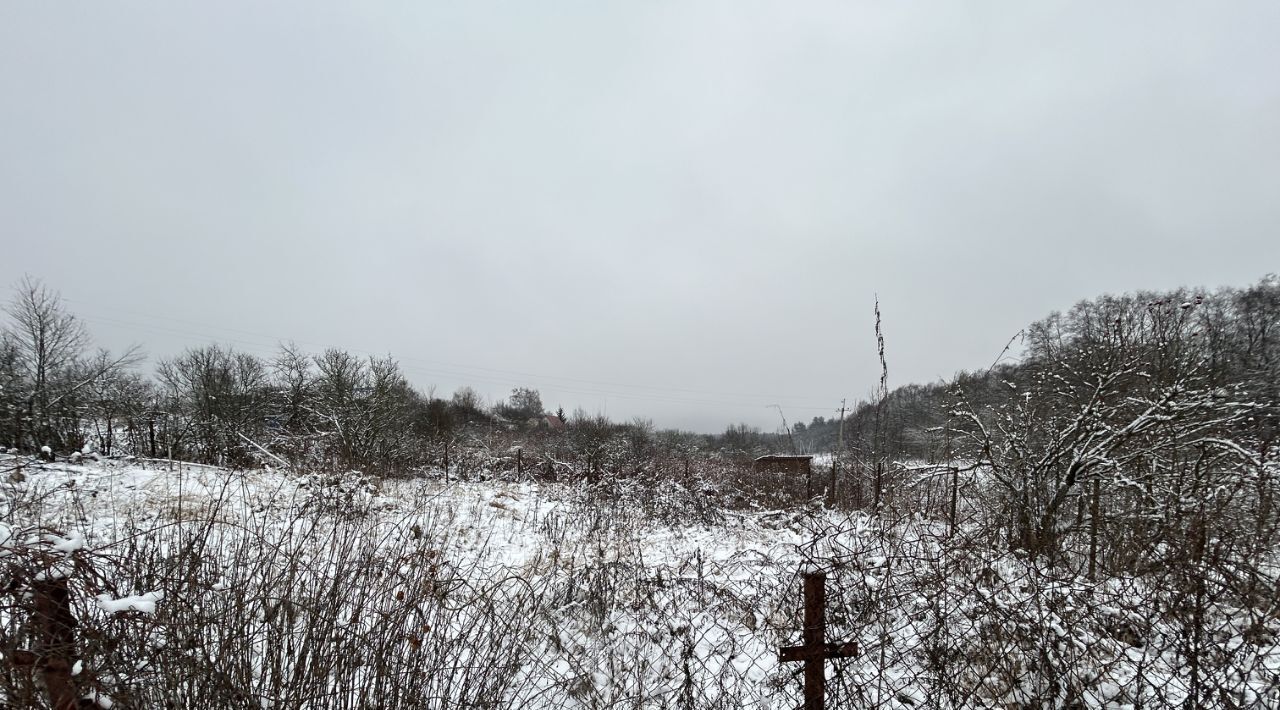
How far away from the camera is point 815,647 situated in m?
2.43

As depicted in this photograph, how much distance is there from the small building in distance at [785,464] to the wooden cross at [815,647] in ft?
45.6

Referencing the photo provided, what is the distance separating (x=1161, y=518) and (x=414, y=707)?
6322mm

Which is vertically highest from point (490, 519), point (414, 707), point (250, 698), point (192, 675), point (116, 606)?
point (116, 606)

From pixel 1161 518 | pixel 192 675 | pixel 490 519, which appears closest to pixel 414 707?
pixel 192 675

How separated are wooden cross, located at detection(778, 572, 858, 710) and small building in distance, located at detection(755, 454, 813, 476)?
547 inches

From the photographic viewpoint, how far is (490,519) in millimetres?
9367

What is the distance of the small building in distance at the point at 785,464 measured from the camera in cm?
1638

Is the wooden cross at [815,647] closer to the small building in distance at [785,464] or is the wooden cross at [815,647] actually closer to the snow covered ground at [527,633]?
the snow covered ground at [527,633]

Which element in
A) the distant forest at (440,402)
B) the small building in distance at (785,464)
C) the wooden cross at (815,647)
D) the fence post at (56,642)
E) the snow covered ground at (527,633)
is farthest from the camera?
the small building in distance at (785,464)

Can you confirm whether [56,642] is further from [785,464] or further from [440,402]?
[440,402]

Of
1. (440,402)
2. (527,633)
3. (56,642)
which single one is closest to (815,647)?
(527,633)

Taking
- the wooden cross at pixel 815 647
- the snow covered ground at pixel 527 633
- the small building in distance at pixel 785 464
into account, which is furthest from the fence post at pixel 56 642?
the small building in distance at pixel 785 464

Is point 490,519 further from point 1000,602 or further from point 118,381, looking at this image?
point 118,381

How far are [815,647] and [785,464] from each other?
15.6m
